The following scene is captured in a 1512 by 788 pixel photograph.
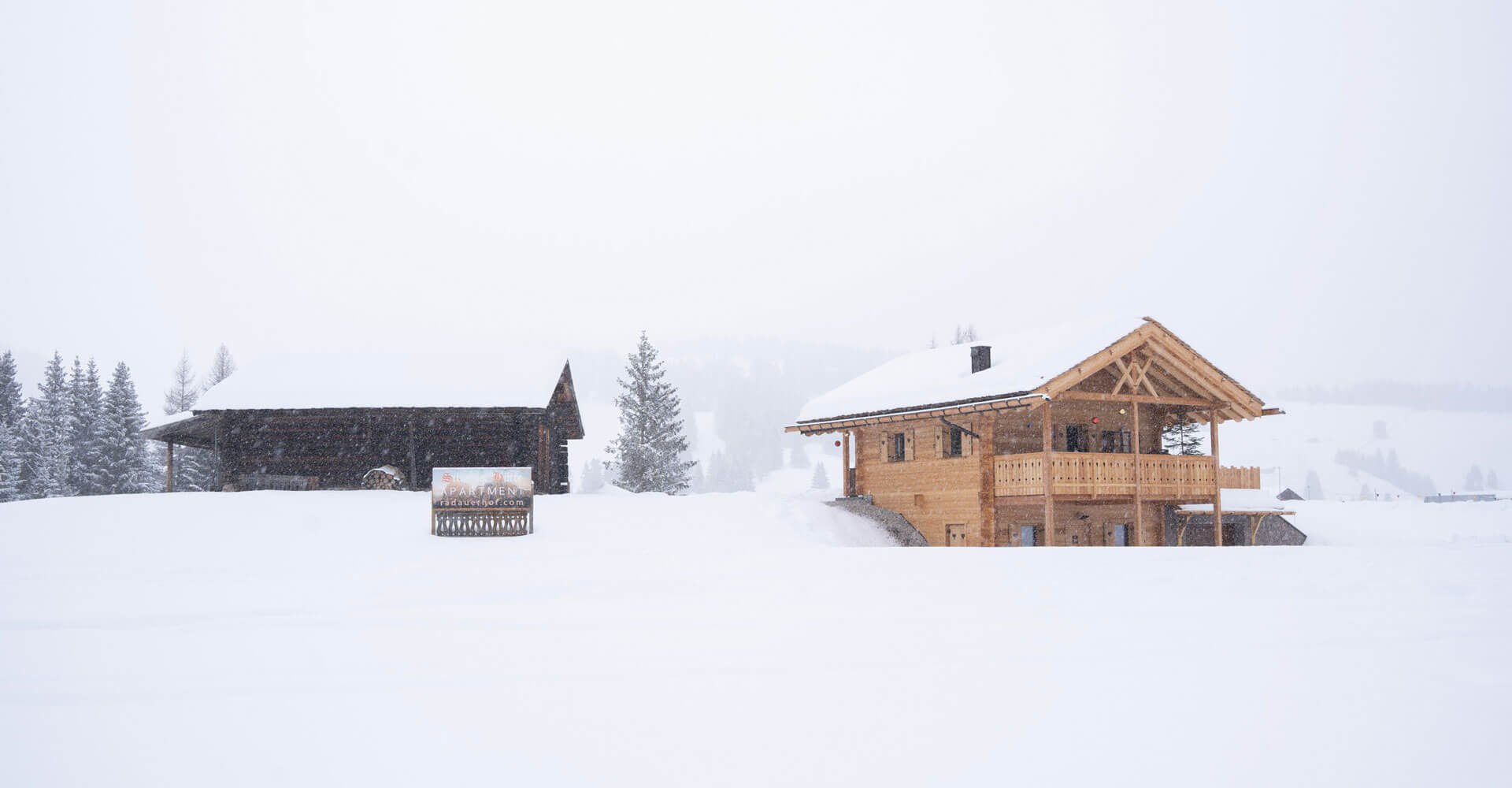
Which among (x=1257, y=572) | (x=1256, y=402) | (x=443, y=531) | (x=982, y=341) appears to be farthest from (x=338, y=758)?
(x=1256, y=402)

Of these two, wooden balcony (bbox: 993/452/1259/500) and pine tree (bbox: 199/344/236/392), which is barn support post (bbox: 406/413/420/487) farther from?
pine tree (bbox: 199/344/236/392)

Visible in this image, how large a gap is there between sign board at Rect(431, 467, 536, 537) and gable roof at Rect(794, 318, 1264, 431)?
10790 millimetres

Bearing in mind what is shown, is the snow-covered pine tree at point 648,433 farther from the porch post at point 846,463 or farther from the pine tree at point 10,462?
the pine tree at point 10,462

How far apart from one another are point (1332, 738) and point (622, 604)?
22.3 ft

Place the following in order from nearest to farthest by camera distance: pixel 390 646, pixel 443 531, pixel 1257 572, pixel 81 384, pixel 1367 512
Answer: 1. pixel 390 646
2. pixel 1257 572
3. pixel 443 531
4. pixel 1367 512
5. pixel 81 384

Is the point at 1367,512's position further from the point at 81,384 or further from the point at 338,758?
the point at 81,384

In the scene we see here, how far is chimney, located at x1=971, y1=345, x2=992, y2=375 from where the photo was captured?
27.4 m

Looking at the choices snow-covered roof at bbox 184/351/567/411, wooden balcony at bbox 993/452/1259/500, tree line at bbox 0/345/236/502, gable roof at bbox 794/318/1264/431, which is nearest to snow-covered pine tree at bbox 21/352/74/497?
tree line at bbox 0/345/236/502

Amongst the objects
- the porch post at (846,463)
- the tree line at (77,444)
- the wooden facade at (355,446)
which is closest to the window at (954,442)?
the porch post at (846,463)

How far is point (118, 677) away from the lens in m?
8.27

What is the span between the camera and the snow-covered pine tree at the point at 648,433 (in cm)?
5472

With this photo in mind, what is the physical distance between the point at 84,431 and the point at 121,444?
668 centimetres

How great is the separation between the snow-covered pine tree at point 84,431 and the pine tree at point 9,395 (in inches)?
105

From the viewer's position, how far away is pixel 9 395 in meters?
62.2
